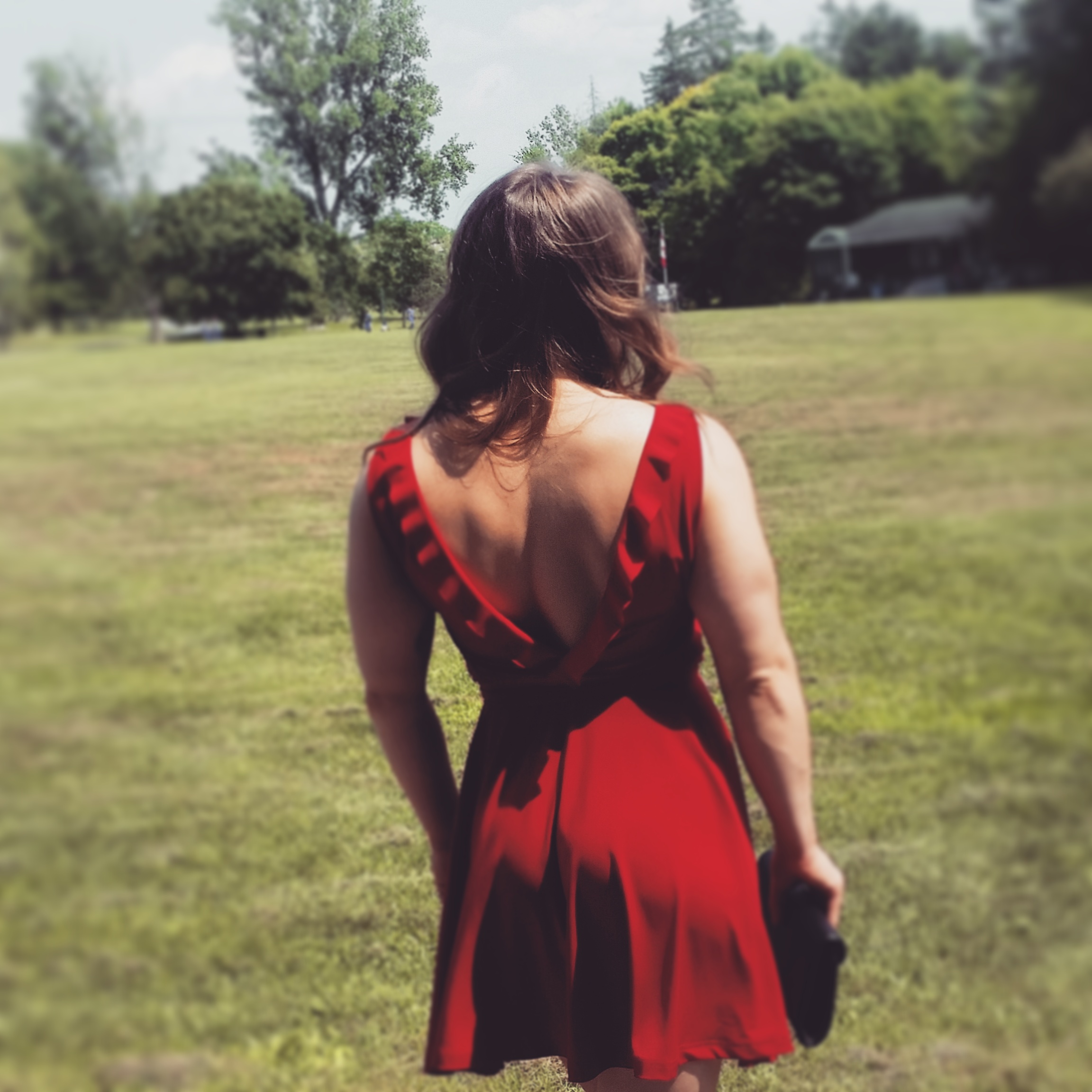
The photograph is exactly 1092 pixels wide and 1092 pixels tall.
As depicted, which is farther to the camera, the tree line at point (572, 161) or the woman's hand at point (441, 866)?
the woman's hand at point (441, 866)

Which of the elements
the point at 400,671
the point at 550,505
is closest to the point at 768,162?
the point at 550,505

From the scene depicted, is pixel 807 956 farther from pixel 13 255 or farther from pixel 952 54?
pixel 13 255

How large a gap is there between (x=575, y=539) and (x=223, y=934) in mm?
2246

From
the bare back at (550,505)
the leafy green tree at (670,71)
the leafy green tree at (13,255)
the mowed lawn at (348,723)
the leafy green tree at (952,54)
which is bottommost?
the mowed lawn at (348,723)

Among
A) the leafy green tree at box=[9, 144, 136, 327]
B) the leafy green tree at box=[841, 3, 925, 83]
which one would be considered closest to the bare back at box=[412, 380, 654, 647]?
the leafy green tree at box=[841, 3, 925, 83]

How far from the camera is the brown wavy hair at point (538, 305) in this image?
5.09ft

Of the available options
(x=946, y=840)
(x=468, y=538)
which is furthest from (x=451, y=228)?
(x=946, y=840)

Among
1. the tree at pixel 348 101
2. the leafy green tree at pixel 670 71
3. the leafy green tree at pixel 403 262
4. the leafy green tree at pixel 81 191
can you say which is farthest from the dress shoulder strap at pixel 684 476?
the leafy green tree at pixel 81 191

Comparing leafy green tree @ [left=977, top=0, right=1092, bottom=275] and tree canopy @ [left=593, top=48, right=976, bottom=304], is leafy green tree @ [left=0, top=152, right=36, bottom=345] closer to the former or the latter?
tree canopy @ [left=593, top=48, right=976, bottom=304]

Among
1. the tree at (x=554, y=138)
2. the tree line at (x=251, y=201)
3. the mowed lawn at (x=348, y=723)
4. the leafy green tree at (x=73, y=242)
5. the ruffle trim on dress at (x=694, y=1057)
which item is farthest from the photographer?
the mowed lawn at (x=348, y=723)

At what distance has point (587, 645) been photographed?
1.54m

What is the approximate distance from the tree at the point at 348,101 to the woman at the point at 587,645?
39cm

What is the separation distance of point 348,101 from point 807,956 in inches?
69.6

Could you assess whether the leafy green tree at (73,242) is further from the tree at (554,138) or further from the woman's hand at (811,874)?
the woman's hand at (811,874)
